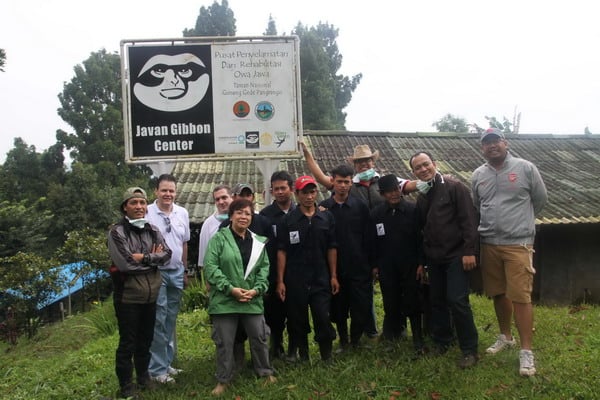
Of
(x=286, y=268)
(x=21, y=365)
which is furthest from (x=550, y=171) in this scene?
(x=21, y=365)

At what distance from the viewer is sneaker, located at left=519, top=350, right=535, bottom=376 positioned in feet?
13.4

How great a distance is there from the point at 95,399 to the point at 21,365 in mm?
3876

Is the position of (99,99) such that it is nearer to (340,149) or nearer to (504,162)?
(340,149)

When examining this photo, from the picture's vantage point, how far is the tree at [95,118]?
82.0ft

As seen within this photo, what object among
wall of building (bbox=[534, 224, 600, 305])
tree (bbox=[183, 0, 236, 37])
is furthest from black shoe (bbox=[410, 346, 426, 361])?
tree (bbox=[183, 0, 236, 37])

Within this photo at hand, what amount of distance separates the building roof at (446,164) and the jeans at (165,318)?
436cm

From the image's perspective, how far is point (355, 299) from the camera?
15.3 ft

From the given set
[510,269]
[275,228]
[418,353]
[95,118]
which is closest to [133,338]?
[275,228]

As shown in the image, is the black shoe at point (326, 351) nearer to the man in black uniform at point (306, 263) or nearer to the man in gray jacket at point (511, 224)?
the man in black uniform at point (306, 263)

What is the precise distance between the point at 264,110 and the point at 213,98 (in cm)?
58

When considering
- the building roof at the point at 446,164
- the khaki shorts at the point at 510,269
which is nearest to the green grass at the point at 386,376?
the khaki shorts at the point at 510,269

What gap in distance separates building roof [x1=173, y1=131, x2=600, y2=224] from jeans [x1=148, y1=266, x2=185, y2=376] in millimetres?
4365

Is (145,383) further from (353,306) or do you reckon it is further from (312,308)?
(353,306)

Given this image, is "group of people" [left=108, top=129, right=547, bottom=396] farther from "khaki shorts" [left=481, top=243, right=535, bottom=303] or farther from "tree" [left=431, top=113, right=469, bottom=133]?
"tree" [left=431, top=113, right=469, bottom=133]
